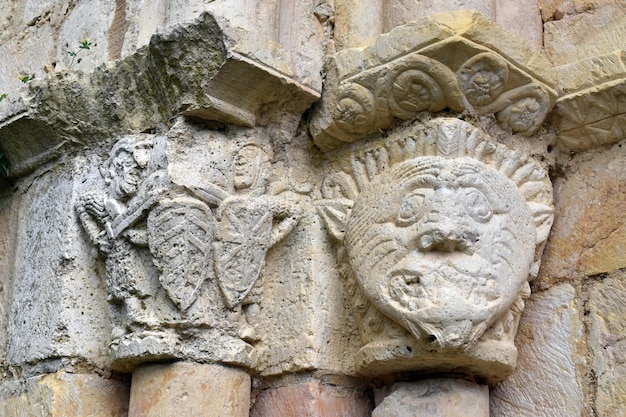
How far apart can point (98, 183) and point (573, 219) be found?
1.37m

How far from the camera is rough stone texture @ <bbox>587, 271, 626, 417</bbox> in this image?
2.46m

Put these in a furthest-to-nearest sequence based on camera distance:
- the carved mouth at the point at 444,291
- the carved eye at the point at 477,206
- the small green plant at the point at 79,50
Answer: the small green plant at the point at 79,50 < the carved eye at the point at 477,206 < the carved mouth at the point at 444,291

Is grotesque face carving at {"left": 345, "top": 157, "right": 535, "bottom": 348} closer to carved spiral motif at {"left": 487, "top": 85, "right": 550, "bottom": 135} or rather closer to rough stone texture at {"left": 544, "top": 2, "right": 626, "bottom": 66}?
carved spiral motif at {"left": 487, "top": 85, "right": 550, "bottom": 135}

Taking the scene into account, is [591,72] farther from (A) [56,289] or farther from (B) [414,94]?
(A) [56,289]

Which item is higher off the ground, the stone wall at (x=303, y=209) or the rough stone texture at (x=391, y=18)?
the rough stone texture at (x=391, y=18)

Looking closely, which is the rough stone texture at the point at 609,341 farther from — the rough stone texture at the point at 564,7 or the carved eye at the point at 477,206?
the rough stone texture at the point at 564,7

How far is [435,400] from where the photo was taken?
2471 mm

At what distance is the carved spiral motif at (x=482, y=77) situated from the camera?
2.47 meters

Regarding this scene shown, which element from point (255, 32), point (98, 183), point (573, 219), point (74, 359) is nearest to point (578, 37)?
point (573, 219)

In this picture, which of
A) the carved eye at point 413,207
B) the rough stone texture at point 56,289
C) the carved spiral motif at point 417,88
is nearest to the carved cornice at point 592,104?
the carved spiral motif at point 417,88

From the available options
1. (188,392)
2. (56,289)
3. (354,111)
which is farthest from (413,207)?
(56,289)

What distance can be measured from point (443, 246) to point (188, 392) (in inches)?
29.6

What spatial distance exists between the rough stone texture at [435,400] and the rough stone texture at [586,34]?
0.99 meters

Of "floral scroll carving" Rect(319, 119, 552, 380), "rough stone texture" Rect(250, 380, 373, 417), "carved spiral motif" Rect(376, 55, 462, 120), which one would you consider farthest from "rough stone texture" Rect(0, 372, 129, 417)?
"carved spiral motif" Rect(376, 55, 462, 120)
